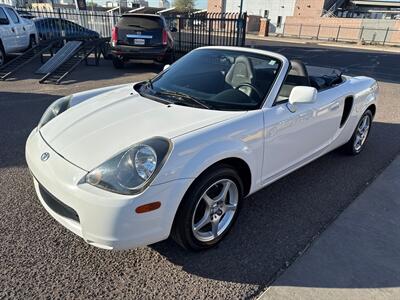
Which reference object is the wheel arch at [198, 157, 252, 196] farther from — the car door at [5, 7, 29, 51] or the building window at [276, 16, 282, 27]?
the building window at [276, 16, 282, 27]

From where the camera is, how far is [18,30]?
10227mm

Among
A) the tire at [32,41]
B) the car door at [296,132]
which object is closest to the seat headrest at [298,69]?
the car door at [296,132]

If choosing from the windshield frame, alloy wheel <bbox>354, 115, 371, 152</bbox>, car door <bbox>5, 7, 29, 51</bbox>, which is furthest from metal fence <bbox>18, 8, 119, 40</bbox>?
alloy wheel <bbox>354, 115, 371, 152</bbox>

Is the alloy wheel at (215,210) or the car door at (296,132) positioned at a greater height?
the car door at (296,132)

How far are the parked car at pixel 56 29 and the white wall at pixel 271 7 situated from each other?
1724 inches

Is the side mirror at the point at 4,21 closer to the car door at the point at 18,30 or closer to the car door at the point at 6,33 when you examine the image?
the car door at the point at 6,33

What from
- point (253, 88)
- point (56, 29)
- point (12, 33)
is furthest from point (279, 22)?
point (253, 88)

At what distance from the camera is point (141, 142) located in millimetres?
2215

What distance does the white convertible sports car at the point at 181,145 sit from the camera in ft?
6.73

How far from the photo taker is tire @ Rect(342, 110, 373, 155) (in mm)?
4355

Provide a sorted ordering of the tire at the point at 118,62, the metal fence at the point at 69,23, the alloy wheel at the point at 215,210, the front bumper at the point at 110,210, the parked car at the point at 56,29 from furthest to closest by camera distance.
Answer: the metal fence at the point at 69,23, the parked car at the point at 56,29, the tire at the point at 118,62, the alloy wheel at the point at 215,210, the front bumper at the point at 110,210

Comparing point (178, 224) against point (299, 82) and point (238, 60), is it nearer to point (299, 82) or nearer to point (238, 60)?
point (238, 60)

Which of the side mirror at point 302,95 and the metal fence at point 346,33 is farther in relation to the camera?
the metal fence at point 346,33

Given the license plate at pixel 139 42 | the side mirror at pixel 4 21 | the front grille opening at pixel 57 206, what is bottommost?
the license plate at pixel 139 42
